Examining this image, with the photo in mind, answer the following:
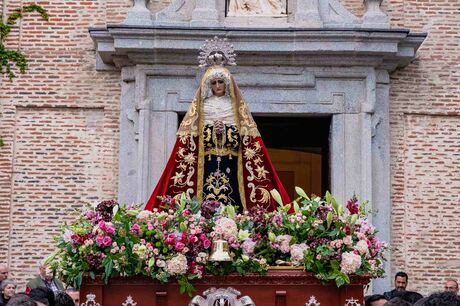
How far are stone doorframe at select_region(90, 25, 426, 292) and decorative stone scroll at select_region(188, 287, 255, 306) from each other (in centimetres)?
649

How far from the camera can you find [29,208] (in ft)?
49.8

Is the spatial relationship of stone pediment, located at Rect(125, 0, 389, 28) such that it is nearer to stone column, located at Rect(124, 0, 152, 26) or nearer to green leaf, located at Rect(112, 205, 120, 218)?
stone column, located at Rect(124, 0, 152, 26)

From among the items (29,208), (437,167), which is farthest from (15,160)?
(437,167)

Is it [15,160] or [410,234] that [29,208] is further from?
[410,234]

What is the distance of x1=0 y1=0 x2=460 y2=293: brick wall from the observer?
49.8 feet

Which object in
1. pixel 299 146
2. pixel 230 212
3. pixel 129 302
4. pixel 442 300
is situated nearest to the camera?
pixel 442 300

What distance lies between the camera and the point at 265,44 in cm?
1495

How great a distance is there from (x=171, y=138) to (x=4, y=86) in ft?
7.91

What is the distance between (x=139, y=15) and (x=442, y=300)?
9551 mm

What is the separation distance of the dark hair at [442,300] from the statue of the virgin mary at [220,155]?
13.6 feet

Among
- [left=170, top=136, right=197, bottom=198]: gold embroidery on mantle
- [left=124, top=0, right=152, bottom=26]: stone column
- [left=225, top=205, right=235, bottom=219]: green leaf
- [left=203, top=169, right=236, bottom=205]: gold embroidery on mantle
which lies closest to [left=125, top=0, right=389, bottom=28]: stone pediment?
[left=124, top=0, right=152, bottom=26]: stone column

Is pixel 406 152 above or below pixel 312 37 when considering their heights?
below

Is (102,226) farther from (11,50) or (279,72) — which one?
(11,50)

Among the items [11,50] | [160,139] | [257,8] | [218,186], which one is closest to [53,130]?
[11,50]
